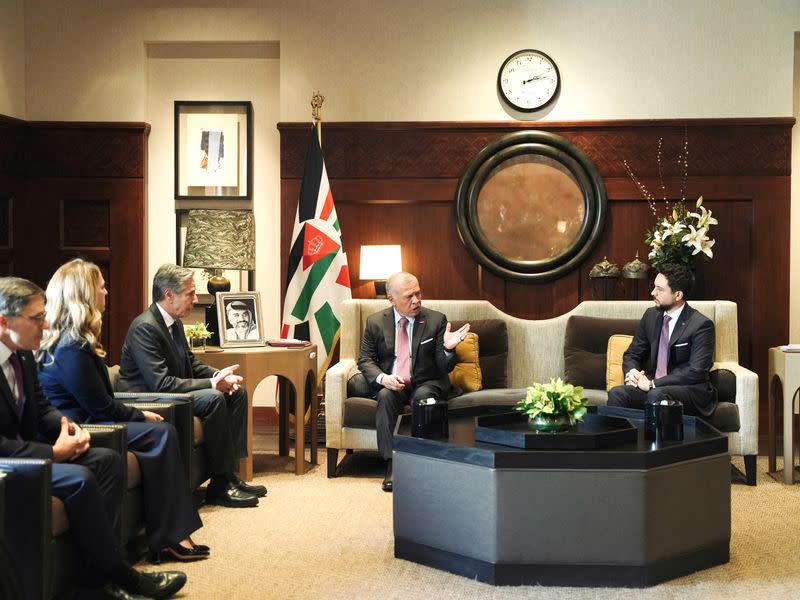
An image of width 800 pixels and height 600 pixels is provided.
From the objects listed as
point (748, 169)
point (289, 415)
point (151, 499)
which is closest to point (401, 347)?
point (289, 415)

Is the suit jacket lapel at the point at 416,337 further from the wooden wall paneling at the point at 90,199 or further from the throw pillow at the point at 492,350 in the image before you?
the wooden wall paneling at the point at 90,199

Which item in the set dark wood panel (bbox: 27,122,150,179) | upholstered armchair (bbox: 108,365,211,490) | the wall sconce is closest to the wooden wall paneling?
dark wood panel (bbox: 27,122,150,179)

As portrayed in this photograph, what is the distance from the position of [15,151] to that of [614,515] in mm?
5150

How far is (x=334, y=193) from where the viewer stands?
6957mm

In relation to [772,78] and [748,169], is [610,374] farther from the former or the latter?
[772,78]

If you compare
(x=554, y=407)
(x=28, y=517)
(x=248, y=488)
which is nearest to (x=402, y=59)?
(x=248, y=488)

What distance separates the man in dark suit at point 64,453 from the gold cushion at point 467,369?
2826 millimetres

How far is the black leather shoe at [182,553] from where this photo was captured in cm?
394

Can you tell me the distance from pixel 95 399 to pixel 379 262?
3.02 m

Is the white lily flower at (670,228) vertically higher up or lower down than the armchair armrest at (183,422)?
higher up

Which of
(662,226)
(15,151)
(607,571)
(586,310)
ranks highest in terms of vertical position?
(15,151)

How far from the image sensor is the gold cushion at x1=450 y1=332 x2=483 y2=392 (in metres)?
6.00

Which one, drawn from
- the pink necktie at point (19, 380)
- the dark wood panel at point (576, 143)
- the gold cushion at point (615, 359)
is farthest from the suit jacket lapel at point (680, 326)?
the pink necktie at point (19, 380)

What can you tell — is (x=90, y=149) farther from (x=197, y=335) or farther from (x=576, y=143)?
(x=576, y=143)
